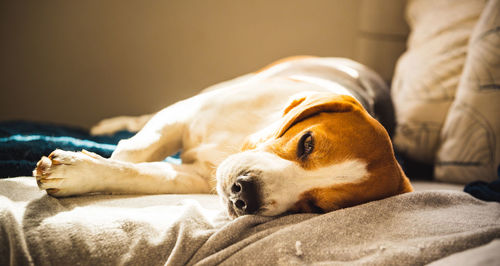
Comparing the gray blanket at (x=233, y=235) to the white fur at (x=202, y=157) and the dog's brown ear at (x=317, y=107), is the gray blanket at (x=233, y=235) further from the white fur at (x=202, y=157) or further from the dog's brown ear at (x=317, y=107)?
the dog's brown ear at (x=317, y=107)

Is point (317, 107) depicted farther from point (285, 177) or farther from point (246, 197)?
point (246, 197)

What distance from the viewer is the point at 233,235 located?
3.59 ft

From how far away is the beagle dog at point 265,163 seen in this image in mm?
1301

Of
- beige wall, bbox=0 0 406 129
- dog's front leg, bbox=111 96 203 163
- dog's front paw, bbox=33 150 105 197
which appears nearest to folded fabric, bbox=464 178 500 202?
dog's front leg, bbox=111 96 203 163

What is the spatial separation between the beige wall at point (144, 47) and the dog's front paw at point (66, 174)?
258 cm

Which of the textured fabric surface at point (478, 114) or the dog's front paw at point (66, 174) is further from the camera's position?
the textured fabric surface at point (478, 114)

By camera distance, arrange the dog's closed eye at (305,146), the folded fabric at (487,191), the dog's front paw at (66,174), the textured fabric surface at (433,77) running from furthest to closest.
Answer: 1. the textured fabric surface at (433,77)
2. the folded fabric at (487,191)
3. the dog's closed eye at (305,146)
4. the dog's front paw at (66,174)

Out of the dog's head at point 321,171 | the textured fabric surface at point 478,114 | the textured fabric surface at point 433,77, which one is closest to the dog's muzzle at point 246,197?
the dog's head at point 321,171

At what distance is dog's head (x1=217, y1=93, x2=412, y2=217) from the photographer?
129 cm

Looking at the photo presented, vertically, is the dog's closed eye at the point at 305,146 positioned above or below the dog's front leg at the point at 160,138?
above

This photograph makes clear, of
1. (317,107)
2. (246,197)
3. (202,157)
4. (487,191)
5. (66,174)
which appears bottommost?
(487,191)

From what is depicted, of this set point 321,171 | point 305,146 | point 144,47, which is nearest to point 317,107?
point 305,146

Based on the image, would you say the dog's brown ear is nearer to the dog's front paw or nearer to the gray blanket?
the gray blanket

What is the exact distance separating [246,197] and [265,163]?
0.54 feet
